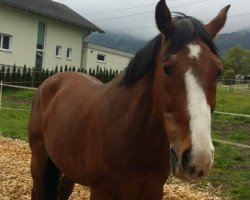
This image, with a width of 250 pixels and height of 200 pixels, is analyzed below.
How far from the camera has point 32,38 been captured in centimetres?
2542

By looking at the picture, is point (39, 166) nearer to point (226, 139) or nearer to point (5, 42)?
point (226, 139)

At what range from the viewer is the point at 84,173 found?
311cm

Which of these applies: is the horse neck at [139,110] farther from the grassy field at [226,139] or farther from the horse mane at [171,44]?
the grassy field at [226,139]

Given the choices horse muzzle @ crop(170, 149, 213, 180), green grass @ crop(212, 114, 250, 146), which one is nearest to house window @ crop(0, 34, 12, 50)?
green grass @ crop(212, 114, 250, 146)

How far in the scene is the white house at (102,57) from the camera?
96.6 ft

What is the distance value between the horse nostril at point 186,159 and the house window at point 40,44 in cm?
2474

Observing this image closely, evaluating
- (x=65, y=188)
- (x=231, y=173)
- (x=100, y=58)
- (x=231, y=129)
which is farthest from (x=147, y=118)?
(x=100, y=58)

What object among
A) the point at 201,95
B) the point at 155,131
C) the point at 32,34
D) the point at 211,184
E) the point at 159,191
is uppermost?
the point at 32,34

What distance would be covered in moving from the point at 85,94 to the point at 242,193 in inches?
114

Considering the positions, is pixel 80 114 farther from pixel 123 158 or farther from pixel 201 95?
pixel 201 95

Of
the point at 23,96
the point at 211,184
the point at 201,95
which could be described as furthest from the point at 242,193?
the point at 23,96

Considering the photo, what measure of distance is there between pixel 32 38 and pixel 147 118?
23.7 meters

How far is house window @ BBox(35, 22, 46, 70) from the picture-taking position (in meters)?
26.1

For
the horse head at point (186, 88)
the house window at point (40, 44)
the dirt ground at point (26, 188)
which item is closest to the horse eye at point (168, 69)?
the horse head at point (186, 88)
